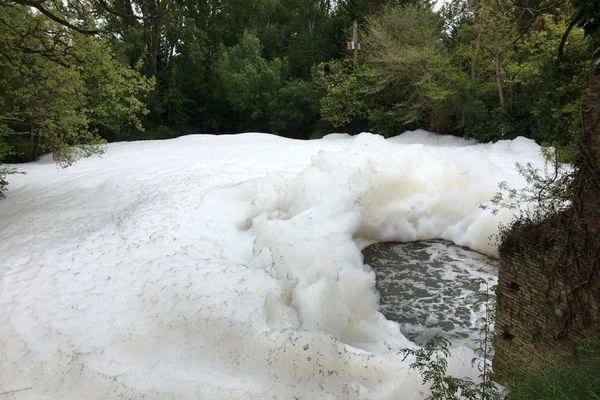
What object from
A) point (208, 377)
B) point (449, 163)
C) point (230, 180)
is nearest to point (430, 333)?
point (208, 377)

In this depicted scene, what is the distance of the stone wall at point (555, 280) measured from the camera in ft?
13.7

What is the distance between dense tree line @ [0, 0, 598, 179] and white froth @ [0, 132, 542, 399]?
6.97 feet

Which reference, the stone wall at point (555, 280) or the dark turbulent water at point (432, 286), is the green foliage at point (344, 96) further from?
the stone wall at point (555, 280)

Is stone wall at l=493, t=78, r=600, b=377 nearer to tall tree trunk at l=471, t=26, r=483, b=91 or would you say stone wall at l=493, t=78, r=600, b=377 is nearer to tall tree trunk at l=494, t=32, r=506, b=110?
tall tree trunk at l=494, t=32, r=506, b=110

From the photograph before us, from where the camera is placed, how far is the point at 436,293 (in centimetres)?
796

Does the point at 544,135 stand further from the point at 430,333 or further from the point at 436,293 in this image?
the point at 430,333

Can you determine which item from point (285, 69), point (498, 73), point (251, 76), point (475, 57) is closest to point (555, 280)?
point (498, 73)

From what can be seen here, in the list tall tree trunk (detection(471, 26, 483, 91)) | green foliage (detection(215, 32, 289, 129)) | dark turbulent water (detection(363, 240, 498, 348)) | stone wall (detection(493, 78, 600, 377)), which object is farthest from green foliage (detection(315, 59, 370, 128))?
stone wall (detection(493, 78, 600, 377))

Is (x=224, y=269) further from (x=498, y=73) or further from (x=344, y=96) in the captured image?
(x=344, y=96)

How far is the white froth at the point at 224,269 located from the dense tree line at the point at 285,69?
2.13m

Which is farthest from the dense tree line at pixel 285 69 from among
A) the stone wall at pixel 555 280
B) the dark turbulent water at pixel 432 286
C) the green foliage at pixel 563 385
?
the dark turbulent water at pixel 432 286

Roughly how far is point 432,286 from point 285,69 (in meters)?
19.1

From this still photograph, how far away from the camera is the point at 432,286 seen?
8.21 meters

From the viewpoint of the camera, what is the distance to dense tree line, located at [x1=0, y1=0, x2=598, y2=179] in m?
10.6
